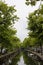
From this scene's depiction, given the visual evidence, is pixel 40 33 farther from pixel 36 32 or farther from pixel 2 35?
pixel 2 35

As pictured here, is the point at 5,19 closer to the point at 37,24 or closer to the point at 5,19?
the point at 5,19

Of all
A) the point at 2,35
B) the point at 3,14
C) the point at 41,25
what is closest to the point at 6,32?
the point at 2,35

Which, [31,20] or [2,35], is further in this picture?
[31,20]

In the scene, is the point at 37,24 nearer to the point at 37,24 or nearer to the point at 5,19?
the point at 37,24

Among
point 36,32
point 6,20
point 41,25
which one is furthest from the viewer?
point 36,32

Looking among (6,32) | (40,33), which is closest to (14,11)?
(6,32)

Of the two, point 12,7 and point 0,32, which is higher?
point 12,7

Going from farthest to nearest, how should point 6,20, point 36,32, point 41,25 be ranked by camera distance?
point 36,32
point 41,25
point 6,20

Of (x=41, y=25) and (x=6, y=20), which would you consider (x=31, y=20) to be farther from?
(x=6, y=20)

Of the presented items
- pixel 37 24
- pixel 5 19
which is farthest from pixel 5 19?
pixel 37 24

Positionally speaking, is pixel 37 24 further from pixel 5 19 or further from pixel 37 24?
pixel 5 19

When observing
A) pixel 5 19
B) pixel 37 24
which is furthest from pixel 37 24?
pixel 5 19

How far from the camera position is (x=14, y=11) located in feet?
124

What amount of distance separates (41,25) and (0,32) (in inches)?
259
